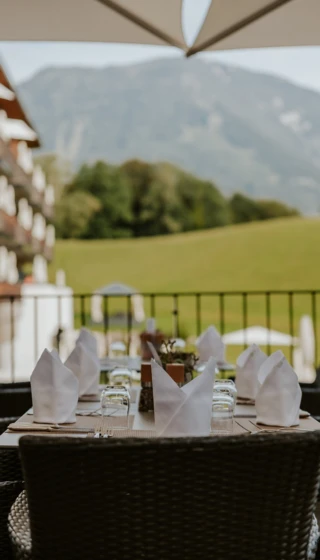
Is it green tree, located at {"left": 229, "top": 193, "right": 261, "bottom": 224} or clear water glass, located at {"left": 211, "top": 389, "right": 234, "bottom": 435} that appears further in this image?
green tree, located at {"left": 229, "top": 193, "right": 261, "bottom": 224}

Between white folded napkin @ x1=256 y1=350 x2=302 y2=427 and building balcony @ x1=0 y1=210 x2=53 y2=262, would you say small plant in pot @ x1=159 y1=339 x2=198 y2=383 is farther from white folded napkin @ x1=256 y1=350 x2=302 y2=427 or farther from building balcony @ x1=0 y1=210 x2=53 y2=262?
building balcony @ x1=0 y1=210 x2=53 y2=262

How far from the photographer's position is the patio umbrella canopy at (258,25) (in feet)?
12.4

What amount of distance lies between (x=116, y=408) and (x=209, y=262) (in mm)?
58830

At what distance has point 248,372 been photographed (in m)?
2.95

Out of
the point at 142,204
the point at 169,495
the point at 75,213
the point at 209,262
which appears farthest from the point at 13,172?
the point at 209,262

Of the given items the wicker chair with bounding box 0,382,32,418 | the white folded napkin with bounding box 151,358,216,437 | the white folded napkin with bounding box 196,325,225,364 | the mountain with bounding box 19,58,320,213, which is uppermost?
the mountain with bounding box 19,58,320,213

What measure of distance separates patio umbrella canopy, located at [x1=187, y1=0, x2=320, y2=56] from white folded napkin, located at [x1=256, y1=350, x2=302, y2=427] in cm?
226

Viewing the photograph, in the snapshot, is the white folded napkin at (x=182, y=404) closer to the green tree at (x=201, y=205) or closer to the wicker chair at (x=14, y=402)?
the wicker chair at (x=14, y=402)

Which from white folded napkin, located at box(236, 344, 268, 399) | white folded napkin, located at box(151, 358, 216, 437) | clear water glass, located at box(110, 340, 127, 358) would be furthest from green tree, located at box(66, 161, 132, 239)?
white folded napkin, located at box(151, 358, 216, 437)

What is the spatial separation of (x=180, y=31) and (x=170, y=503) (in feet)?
10.9

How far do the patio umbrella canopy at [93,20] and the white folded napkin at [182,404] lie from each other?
8.94ft

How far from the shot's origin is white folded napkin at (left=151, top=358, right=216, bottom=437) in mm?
1869

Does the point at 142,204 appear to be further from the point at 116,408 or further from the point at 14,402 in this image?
the point at 116,408

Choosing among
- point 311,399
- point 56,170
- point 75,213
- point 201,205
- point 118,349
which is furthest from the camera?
point 201,205
